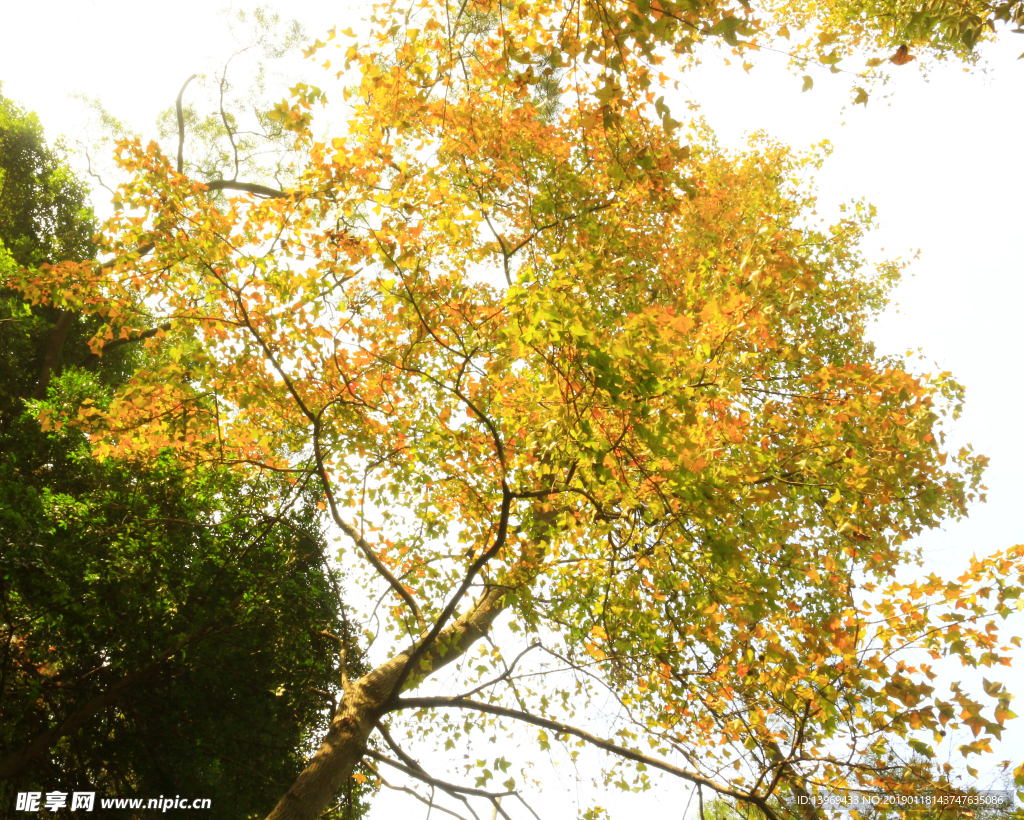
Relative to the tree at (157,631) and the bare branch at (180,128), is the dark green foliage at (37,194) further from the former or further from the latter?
the tree at (157,631)

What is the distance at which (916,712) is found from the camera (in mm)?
3303

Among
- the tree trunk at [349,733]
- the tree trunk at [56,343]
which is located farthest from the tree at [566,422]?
the tree trunk at [56,343]

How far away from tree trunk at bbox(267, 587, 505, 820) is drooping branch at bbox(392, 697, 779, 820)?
27 centimetres

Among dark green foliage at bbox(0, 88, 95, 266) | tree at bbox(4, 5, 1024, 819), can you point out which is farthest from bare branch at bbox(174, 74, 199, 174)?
tree at bbox(4, 5, 1024, 819)

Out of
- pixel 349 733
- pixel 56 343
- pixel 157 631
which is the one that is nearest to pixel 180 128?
pixel 56 343

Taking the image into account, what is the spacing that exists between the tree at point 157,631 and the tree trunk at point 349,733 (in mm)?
571

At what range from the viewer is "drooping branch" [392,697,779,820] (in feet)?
12.0

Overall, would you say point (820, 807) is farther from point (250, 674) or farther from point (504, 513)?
point (250, 674)

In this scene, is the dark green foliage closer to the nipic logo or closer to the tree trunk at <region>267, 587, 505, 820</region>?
the nipic logo

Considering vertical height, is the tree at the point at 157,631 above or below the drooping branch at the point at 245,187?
below

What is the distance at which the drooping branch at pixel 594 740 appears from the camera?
367 centimetres

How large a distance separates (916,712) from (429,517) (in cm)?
394

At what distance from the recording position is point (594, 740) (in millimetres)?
4332

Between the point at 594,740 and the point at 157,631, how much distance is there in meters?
4.29
